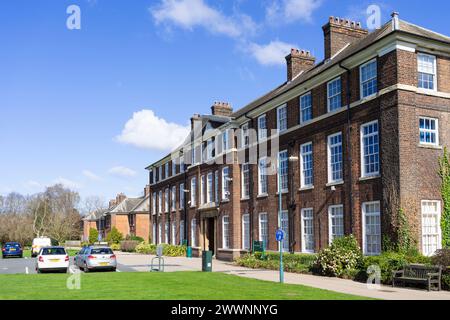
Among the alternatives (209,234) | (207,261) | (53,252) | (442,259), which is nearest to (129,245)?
(209,234)

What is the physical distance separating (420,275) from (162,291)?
9.16 metres

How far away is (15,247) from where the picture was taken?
2015 inches

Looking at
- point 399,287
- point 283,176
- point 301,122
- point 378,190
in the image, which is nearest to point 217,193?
point 283,176

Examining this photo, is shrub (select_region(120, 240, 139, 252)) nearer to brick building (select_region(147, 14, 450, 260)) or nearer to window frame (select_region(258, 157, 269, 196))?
brick building (select_region(147, 14, 450, 260))

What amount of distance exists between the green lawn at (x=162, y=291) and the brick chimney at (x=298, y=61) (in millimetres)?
17992

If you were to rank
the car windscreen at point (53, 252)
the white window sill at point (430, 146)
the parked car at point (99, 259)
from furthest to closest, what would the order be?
the parked car at point (99, 259), the car windscreen at point (53, 252), the white window sill at point (430, 146)

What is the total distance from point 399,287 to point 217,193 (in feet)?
75.5

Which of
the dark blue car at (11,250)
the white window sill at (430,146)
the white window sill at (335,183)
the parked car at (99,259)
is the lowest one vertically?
the dark blue car at (11,250)

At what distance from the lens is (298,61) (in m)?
34.4

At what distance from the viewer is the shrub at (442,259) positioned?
17.9 meters

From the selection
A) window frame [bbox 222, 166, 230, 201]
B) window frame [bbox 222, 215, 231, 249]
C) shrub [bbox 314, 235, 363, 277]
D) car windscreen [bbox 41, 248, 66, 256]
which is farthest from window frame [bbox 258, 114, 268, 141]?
car windscreen [bbox 41, 248, 66, 256]

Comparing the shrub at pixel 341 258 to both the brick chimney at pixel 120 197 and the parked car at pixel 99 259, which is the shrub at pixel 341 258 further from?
the brick chimney at pixel 120 197

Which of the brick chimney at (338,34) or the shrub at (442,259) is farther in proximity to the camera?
the brick chimney at (338,34)

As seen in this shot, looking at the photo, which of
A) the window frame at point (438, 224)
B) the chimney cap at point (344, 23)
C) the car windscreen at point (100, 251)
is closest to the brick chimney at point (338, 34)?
the chimney cap at point (344, 23)
